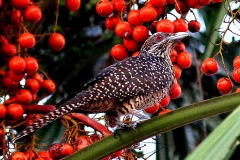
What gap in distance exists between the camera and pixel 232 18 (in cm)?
182

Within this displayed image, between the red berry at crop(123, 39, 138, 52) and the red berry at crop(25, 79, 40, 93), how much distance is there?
14.3 inches

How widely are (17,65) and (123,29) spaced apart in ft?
1.33

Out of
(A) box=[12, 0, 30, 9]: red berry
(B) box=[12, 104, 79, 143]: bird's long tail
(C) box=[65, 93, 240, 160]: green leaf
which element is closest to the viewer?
(C) box=[65, 93, 240, 160]: green leaf

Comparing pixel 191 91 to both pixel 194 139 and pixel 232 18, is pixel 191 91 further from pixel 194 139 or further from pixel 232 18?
pixel 232 18

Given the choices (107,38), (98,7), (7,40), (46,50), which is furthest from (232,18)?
(46,50)

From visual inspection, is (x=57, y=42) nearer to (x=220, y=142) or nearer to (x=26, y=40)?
(x=26, y=40)

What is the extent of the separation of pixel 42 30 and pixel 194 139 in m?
0.88

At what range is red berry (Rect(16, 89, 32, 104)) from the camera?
6.50 feet

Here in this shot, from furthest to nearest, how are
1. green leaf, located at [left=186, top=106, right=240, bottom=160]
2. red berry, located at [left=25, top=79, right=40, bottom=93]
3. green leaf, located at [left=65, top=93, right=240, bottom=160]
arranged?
red berry, located at [left=25, top=79, right=40, bottom=93] < green leaf, located at [left=65, top=93, right=240, bottom=160] < green leaf, located at [left=186, top=106, right=240, bottom=160]

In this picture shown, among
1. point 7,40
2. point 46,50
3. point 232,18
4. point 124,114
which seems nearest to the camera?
point 232,18

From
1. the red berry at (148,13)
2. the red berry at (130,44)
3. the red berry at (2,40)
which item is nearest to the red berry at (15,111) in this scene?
the red berry at (2,40)

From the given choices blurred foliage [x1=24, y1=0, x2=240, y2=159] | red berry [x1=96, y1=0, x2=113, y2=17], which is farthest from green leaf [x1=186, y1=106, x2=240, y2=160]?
blurred foliage [x1=24, y1=0, x2=240, y2=159]

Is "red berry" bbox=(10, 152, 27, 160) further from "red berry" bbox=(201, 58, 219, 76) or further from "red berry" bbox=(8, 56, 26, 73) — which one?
"red berry" bbox=(201, 58, 219, 76)

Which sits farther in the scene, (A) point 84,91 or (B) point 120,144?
(A) point 84,91
